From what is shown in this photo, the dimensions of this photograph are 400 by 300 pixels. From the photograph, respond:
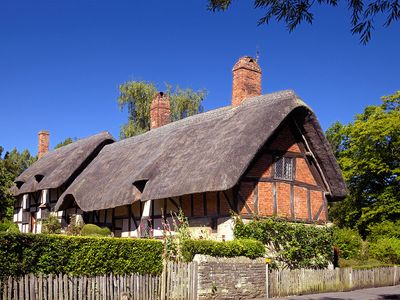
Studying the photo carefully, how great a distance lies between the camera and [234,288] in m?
14.9

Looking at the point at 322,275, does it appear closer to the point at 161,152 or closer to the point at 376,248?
the point at 161,152

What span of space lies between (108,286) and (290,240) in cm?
770

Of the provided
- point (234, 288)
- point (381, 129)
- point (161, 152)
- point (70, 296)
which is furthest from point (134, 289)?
point (381, 129)

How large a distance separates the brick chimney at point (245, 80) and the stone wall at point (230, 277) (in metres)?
8.87

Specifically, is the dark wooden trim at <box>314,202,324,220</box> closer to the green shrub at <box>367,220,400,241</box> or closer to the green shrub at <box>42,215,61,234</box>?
the green shrub at <box>367,220,400,241</box>

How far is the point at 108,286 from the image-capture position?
42.2 feet

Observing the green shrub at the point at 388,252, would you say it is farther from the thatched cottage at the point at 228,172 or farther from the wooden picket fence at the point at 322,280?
the thatched cottage at the point at 228,172

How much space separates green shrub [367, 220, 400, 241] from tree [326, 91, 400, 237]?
1.01 metres

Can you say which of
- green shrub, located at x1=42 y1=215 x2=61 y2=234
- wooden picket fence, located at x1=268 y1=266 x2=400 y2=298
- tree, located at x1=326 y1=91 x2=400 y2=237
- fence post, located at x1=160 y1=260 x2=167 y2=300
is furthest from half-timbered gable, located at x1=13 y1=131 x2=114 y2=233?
tree, located at x1=326 y1=91 x2=400 y2=237

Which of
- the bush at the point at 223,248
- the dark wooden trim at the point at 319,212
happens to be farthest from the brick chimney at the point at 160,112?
the bush at the point at 223,248

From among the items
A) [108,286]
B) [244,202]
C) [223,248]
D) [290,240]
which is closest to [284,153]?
[244,202]

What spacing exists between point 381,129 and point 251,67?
1313 centimetres

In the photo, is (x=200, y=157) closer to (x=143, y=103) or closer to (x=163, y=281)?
(x=163, y=281)

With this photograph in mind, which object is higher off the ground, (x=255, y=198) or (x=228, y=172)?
(x=228, y=172)
